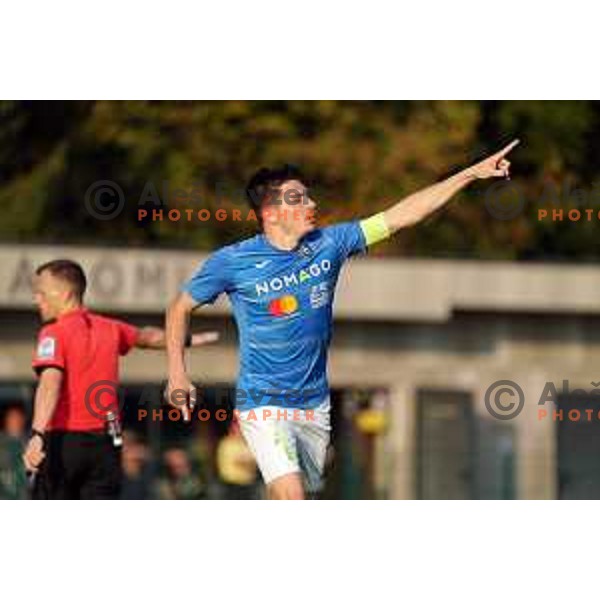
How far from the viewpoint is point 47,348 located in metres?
10.1

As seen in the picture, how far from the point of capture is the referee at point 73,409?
32.8 ft

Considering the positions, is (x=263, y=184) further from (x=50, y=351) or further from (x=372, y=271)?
(x=372, y=271)

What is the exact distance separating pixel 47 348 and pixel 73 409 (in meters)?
0.37

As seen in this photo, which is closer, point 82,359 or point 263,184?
point 263,184

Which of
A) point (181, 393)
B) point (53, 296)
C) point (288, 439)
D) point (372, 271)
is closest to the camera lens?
point (181, 393)

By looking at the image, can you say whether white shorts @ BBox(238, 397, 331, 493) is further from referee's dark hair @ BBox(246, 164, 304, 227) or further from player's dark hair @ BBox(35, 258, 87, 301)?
player's dark hair @ BBox(35, 258, 87, 301)

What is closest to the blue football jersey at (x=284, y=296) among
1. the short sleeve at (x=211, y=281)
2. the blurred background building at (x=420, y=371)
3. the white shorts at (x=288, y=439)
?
the short sleeve at (x=211, y=281)

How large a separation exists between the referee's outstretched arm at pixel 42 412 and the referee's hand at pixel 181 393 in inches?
39.1

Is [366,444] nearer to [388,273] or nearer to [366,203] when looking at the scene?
[388,273]

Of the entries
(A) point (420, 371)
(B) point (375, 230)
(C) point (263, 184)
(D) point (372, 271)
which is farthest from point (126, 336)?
(A) point (420, 371)

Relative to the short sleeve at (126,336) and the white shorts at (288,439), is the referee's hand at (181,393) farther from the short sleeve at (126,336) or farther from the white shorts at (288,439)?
the short sleeve at (126,336)

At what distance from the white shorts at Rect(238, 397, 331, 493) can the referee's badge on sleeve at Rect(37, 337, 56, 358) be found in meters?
1.22
